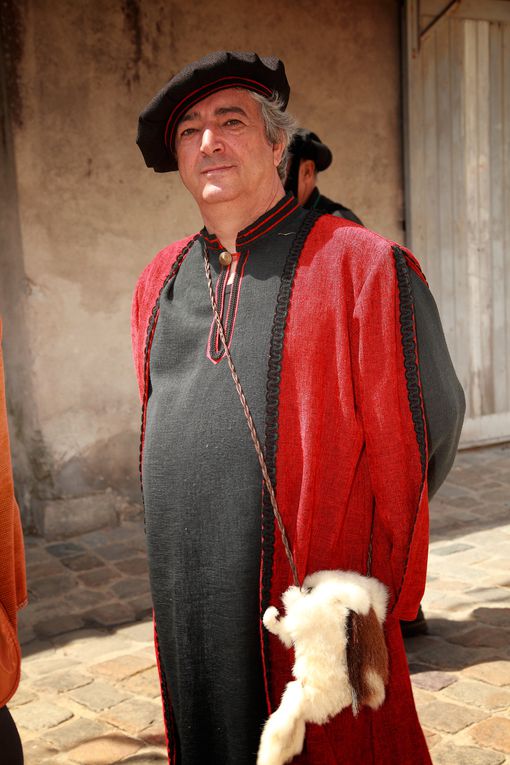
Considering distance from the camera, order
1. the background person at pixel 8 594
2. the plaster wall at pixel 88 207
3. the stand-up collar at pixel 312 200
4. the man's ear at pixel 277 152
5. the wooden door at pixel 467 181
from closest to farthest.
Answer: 1. the background person at pixel 8 594
2. the man's ear at pixel 277 152
3. the stand-up collar at pixel 312 200
4. the plaster wall at pixel 88 207
5. the wooden door at pixel 467 181

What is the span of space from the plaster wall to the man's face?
12.0 ft

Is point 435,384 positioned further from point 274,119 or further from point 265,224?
point 274,119

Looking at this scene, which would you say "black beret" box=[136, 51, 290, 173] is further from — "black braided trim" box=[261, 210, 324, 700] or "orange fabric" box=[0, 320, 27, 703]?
"orange fabric" box=[0, 320, 27, 703]

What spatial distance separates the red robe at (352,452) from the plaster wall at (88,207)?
3.99 m

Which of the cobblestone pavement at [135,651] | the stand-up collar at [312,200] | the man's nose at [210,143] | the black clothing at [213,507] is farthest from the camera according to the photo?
the stand-up collar at [312,200]

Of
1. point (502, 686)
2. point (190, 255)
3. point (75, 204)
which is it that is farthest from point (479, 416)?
point (190, 255)

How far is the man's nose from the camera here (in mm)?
2293

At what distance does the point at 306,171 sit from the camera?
4477 millimetres

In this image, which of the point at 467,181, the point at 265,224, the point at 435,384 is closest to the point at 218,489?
the point at 435,384

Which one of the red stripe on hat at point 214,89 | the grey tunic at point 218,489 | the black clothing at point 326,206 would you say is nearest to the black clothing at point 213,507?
the grey tunic at point 218,489

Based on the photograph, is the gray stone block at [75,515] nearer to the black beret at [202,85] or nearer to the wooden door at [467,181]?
the wooden door at [467,181]

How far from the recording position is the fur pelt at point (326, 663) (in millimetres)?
1847

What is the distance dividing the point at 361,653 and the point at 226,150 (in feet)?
4.18

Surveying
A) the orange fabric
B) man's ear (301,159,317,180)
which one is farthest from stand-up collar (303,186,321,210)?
the orange fabric
